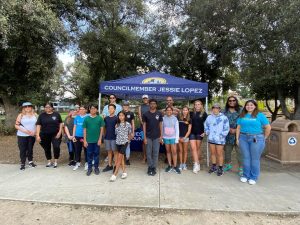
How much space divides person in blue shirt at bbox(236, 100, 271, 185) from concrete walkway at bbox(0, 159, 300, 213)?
29 centimetres

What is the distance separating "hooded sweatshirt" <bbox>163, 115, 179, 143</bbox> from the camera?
20.4ft

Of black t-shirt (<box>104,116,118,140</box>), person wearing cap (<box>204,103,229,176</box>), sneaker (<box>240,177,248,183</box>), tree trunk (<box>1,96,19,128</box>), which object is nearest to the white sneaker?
black t-shirt (<box>104,116,118,140</box>)

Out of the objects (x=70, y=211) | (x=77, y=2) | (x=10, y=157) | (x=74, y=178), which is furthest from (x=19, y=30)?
(x=70, y=211)

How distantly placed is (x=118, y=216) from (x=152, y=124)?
2497 millimetres

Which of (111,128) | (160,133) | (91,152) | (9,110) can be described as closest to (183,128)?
(160,133)

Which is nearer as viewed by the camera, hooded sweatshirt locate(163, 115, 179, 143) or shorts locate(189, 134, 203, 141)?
hooded sweatshirt locate(163, 115, 179, 143)

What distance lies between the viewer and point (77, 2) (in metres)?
15.0

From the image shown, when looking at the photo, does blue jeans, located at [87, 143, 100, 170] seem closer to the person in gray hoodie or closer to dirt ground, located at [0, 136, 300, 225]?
the person in gray hoodie

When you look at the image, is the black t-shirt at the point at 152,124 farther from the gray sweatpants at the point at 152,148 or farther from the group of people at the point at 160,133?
the gray sweatpants at the point at 152,148

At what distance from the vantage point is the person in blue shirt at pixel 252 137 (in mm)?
5520

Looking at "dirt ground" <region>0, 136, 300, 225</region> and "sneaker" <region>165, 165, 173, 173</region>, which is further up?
"sneaker" <region>165, 165, 173, 173</region>

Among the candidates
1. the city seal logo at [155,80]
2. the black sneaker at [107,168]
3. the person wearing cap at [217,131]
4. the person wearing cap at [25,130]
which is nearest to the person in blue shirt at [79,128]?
the black sneaker at [107,168]

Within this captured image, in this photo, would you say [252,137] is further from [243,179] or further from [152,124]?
[152,124]

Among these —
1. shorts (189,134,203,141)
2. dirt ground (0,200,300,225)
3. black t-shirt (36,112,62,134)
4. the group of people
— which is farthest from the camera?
black t-shirt (36,112,62,134)
